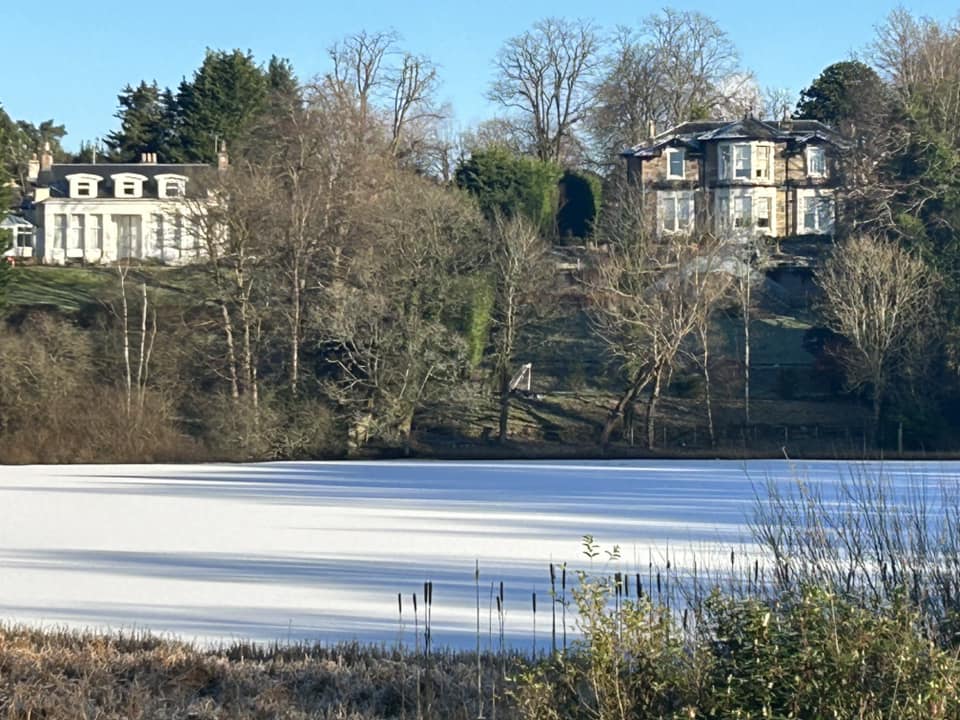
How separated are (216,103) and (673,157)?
19163mm

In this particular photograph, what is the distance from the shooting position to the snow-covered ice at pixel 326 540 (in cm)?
1067

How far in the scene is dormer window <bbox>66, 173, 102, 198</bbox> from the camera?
2226 inches

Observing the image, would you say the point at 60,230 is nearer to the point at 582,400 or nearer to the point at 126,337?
the point at 126,337

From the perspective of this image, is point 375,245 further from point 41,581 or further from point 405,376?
point 41,581

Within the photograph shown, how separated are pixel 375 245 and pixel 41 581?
2391 centimetres

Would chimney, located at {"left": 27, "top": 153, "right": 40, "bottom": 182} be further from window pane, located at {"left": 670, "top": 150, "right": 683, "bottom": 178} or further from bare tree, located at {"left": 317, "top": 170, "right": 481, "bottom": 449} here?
bare tree, located at {"left": 317, "top": 170, "right": 481, "bottom": 449}

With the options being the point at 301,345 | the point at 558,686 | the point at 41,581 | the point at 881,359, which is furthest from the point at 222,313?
the point at 558,686

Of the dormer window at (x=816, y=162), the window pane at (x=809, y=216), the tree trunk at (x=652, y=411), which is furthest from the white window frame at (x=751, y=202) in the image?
the tree trunk at (x=652, y=411)

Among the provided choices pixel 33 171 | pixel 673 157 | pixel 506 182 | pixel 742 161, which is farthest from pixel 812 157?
pixel 33 171

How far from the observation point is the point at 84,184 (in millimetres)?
A: 56875

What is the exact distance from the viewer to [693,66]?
225ft

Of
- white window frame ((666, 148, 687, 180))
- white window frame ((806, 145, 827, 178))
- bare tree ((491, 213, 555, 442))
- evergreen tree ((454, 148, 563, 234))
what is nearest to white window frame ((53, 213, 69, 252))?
evergreen tree ((454, 148, 563, 234))

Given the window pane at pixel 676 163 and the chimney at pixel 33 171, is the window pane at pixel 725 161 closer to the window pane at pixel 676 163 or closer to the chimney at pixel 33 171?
the window pane at pixel 676 163

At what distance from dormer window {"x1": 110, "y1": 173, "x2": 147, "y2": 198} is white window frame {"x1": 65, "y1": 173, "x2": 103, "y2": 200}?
103 cm
